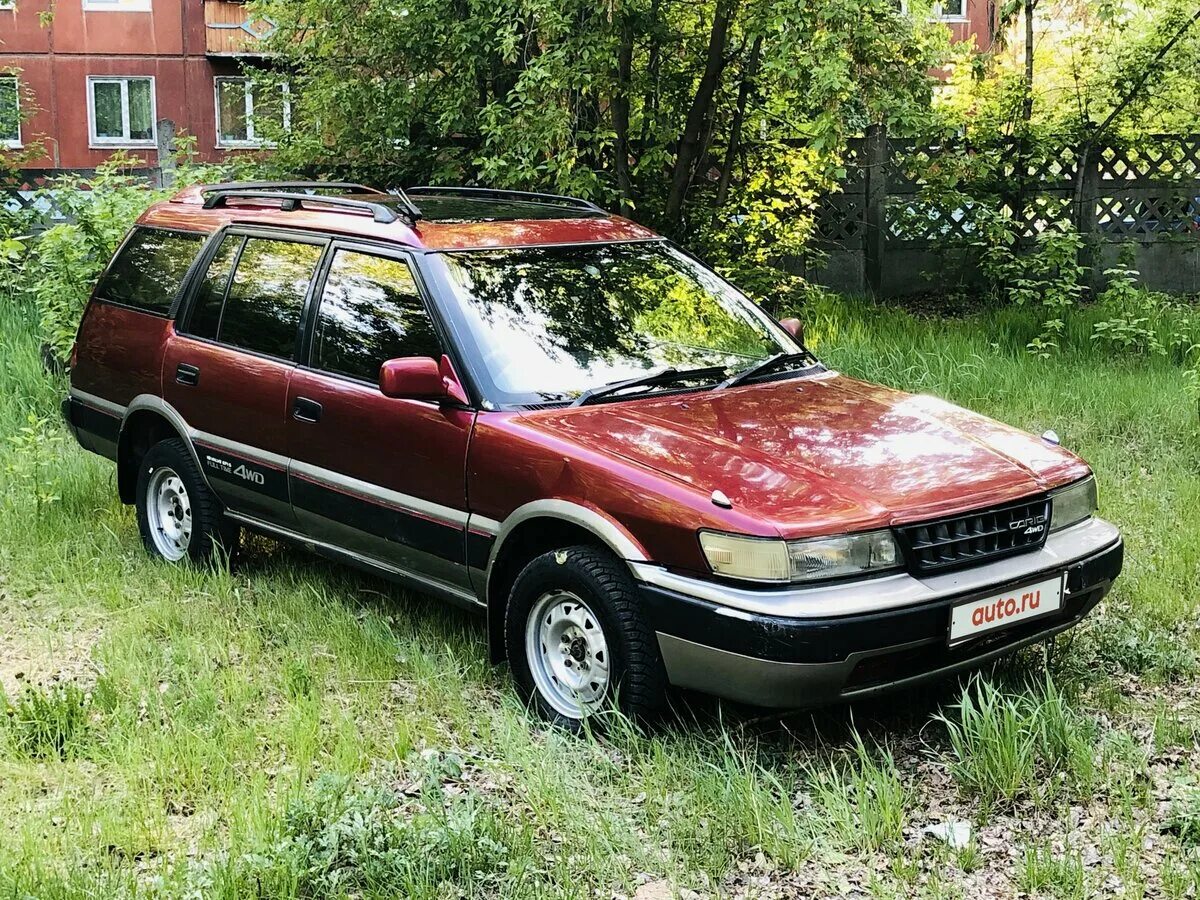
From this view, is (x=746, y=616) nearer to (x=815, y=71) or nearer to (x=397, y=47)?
(x=815, y=71)

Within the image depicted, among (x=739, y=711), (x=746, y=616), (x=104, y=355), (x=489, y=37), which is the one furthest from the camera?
(x=489, y=37)

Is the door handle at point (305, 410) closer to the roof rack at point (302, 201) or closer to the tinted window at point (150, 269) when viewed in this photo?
the roof rack at point (302, 201)

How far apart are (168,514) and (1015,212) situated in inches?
330

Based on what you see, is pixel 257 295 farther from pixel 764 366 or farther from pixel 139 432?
pixel 764 366

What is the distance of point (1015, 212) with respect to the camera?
1209 cm

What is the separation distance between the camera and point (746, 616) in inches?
156

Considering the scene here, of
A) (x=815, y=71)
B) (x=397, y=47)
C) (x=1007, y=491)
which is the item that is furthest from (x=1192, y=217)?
(x=1007, y=491)

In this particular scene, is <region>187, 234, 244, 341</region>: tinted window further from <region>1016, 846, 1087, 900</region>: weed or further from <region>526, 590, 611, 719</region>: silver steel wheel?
<region>1016, 846, 1087, 900</region>: weed

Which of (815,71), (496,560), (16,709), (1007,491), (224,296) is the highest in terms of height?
(815,71)

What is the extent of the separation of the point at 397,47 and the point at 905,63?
3.79 metres

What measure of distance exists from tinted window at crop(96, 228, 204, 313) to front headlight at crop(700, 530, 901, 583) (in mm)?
3519

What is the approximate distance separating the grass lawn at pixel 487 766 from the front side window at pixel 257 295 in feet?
3.60

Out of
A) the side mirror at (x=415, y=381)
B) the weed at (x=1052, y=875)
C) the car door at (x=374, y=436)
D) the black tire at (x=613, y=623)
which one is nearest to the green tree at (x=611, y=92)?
the car door at (x=374, y=436)

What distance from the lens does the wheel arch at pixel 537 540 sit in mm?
4262
